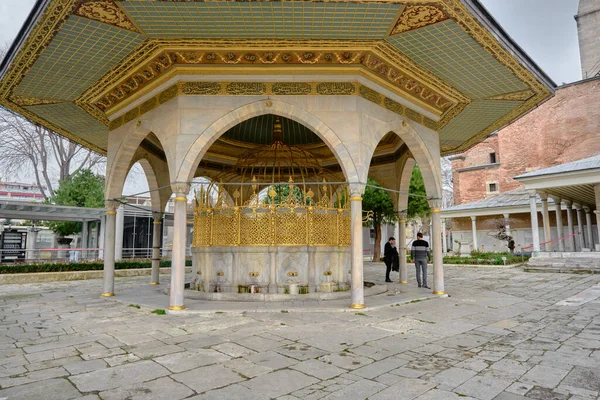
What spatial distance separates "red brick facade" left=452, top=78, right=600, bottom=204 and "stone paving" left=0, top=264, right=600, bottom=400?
25008mm

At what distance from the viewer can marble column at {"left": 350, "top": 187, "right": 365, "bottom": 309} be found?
6.21 metres

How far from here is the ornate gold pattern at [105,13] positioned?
4.98 metres

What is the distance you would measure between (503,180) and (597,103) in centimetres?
785

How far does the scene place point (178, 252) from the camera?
244 inches

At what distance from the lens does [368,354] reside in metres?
3.77

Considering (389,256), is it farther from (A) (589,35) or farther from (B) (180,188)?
(A) (589,35)

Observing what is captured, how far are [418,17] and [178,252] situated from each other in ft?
16.7

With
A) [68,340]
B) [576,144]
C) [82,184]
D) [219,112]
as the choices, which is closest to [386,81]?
[219,112]

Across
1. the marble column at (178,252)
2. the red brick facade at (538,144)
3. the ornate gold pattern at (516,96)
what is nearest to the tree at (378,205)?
the ornate gold pattern at (516,96)

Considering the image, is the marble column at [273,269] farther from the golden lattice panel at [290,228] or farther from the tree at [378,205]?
the tree at [378,205]

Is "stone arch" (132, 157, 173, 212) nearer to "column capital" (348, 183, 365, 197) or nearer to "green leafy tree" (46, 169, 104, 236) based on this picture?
"column capital" (348, 183, 365, 197)

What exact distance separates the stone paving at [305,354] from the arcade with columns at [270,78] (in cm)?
126

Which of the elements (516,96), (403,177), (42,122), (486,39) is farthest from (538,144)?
(42,122)

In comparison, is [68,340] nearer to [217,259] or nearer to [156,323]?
[156,323]
